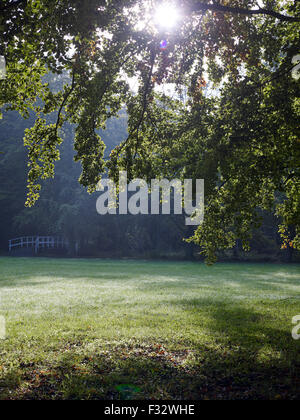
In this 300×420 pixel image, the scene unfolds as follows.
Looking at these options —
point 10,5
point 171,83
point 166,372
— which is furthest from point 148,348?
point 10,5

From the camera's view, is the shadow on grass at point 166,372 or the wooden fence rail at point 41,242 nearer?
the shadow on grass at point 166,372

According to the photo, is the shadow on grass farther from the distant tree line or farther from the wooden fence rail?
the wooden fence rail

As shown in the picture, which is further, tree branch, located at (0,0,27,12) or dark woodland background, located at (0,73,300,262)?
dark woodland background, located at (0,73,300,262)

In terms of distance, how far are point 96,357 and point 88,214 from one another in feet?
107

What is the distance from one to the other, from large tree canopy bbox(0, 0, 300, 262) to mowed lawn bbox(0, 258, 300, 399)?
2.69 meters

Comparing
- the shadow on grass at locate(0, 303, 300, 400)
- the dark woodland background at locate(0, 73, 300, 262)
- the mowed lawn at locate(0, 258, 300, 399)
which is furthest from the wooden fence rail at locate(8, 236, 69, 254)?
the shadow on grass at locate(0, 303, 300, 400)

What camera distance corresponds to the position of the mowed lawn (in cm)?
515

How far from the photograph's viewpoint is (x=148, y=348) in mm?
6891

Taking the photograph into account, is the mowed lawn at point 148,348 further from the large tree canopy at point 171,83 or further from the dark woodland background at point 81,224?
the dark woodland background at point 81,224

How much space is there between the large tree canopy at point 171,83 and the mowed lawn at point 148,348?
2.69 meters

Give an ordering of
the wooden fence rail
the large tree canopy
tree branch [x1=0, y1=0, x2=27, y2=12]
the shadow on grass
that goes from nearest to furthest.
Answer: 1. the shadow on grass
2. tree branch [x1=0, y1=0, x2=27, y2=12]
3. the large tree canopy
4. the wooden fence rail

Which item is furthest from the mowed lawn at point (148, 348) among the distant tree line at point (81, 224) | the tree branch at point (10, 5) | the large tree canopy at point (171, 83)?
the distant tree line at point (81, 224)

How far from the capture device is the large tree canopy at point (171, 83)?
256 inches

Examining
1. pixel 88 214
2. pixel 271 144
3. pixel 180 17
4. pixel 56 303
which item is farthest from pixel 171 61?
pixel 88 214
